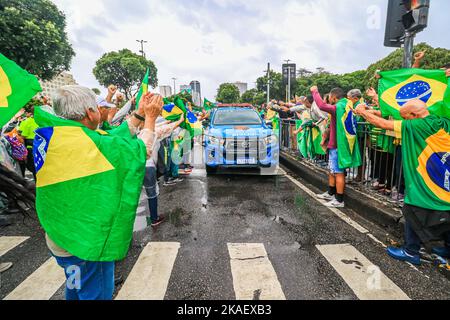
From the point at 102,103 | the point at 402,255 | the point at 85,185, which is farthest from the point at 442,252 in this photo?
the point at 102,103

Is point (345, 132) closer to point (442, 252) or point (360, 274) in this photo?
point (442, 252)

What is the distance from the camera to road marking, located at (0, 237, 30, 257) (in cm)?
362

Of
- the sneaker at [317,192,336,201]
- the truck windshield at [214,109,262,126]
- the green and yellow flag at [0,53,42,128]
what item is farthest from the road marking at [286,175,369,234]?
the green and yellow flag at [0,53,42,128]

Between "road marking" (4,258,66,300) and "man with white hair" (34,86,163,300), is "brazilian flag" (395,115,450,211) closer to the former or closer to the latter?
"man with white hair" (34,86,163,300)

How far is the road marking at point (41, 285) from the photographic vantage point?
263 centimetres

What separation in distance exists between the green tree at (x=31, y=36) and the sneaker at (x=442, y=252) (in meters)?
16.3

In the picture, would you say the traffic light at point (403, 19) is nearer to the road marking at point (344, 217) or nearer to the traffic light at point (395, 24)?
the traffic light at point (395, 24)

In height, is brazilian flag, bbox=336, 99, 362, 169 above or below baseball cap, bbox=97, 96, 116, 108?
below

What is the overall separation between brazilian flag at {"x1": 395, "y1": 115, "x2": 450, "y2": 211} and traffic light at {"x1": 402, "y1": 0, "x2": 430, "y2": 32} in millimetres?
2151

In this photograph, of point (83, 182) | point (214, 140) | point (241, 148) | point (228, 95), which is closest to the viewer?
point (83, 182)

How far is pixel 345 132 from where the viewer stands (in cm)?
488

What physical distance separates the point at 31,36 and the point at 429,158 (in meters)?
16.5
